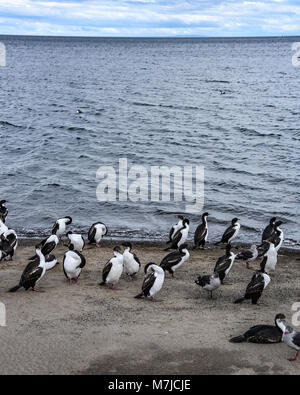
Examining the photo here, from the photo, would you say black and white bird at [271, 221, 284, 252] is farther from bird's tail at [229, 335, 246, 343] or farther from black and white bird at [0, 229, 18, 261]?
black and white bird at [0, 229, 18, 261]

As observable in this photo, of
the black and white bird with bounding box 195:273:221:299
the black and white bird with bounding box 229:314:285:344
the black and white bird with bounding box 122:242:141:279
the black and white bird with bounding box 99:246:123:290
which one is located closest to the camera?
the black and white bird with bounding box 229:314:285:344

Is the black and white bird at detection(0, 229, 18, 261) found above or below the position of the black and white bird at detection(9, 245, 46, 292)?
below

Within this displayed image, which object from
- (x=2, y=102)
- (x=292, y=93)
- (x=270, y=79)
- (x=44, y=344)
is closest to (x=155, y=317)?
(x=44, y=344)

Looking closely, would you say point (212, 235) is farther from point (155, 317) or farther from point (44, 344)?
point (44, 344)

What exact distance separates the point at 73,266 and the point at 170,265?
9.00ft

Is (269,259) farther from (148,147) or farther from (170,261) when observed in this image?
(148,147)

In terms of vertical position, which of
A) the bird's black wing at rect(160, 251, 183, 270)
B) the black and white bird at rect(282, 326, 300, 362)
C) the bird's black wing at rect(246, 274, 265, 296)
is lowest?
the bird's black wing at rect(160, 251, 183, 270)

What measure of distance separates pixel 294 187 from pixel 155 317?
16.7 metres

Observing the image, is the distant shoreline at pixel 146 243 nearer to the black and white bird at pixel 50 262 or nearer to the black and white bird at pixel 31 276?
the black and white bird at pixel 50 262

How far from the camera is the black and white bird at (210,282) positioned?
14.5m

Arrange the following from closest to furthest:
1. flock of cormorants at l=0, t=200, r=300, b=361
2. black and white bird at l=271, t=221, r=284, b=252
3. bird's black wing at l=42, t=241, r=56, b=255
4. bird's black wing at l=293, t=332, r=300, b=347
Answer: bird's black wing at l=293, t=332, r=300, b=347 < flock of cormorants at l=0, t=200, r=300, b=361 < bird's black wing at l=42, t=241, r=56, b=255 < black and white bird at l=271, t=221, r=284, b=252

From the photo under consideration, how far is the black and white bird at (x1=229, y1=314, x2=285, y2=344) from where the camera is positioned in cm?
1181

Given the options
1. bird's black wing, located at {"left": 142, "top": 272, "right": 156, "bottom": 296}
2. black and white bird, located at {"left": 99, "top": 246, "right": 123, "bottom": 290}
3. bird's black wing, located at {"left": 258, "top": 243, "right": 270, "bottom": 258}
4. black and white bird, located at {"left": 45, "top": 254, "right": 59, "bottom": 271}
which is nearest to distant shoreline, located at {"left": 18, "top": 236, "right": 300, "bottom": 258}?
bird's black wing, located at {"left": 258, "top": 243, "right": 270, "bottom": 258}

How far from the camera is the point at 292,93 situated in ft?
224
